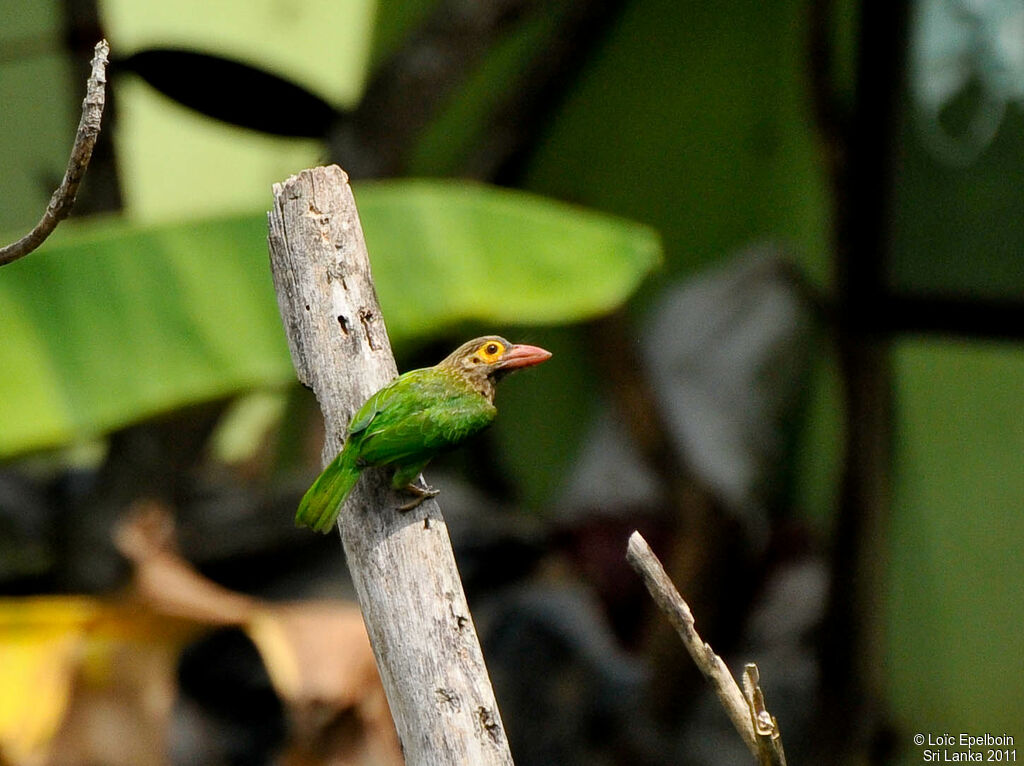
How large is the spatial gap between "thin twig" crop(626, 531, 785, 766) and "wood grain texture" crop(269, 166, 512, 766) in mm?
297

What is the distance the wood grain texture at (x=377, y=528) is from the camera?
165 cm

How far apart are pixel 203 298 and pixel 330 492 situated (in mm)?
1621

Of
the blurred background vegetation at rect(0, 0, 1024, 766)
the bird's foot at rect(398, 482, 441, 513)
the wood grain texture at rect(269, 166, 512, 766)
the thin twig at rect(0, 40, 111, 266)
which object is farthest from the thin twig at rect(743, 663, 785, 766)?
the blurred background vegetation at rect(0, 0, 1024, 766)

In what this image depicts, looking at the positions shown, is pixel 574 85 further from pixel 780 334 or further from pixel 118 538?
pixel 118 538

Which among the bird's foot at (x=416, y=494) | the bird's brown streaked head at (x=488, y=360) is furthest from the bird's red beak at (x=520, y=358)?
the bird's foot at (x=416, y=494)

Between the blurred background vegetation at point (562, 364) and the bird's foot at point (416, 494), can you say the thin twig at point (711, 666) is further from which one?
the blurred background vegetation at point (562, 364)

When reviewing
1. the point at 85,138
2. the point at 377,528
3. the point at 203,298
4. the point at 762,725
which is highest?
the point at 85,138

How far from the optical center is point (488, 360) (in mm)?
2143

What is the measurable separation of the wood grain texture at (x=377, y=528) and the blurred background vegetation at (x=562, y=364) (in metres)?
0.62

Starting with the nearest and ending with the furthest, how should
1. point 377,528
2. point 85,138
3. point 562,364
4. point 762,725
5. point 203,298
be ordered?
point 85,138 → point 762,725 → point 377,528 → point 203,298 → point 562,364

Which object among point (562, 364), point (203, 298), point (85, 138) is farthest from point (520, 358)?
point (562, 364)

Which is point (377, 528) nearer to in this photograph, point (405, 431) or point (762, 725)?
point (405, 431)

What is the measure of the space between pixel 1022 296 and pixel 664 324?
6.34ft

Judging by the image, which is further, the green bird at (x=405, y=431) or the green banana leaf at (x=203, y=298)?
the green banana leaf at (x=203, y=298)
